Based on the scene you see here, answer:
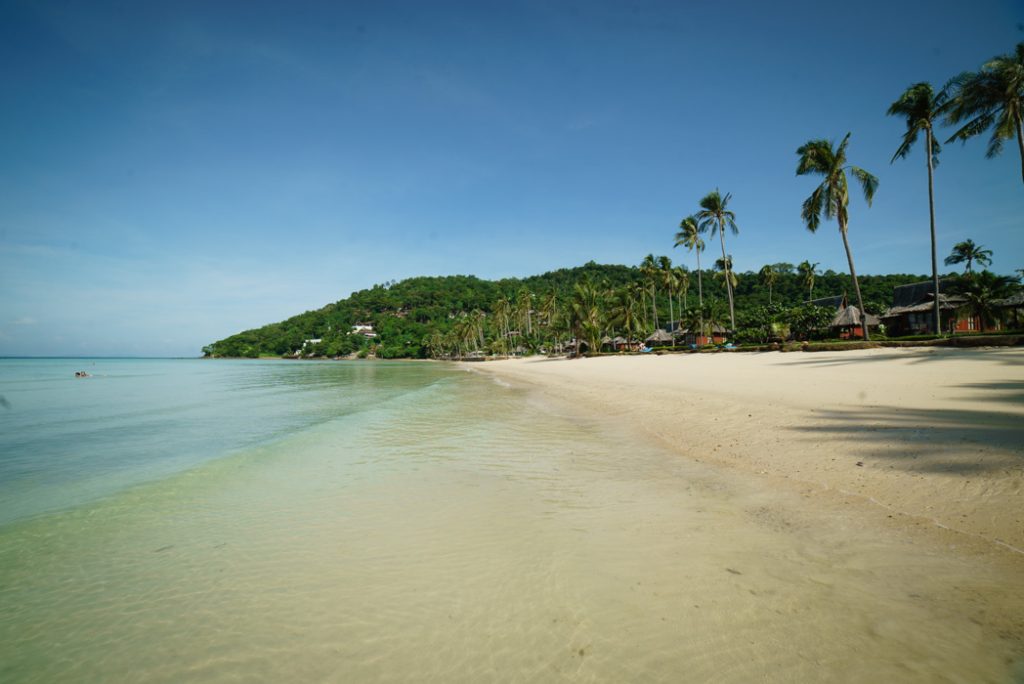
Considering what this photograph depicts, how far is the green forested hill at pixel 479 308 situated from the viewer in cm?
8556

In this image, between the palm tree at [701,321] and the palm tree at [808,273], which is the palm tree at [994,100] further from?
the palm tree at [808,273]

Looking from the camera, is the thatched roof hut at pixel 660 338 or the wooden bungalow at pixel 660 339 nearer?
the wooden bungalow at pixel 660 339

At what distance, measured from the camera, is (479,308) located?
147 metres

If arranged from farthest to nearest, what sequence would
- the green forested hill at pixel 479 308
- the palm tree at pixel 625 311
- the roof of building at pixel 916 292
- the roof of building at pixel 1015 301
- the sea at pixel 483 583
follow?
the green forested hill at pixel 479 308 < the palm tree at pixel 625 311 < the roof of building at pixel 916 292 < the roof of building at pixel 1015 301 < the sea at pixel 483 583

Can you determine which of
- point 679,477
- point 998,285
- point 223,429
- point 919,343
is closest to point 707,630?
point 679,477

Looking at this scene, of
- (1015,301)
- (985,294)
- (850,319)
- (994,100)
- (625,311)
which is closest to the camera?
(994,100)

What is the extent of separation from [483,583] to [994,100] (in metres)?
31.7

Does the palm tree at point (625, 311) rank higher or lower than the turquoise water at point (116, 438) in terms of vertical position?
higher

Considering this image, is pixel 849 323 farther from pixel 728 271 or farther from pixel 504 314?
pixel 504 314

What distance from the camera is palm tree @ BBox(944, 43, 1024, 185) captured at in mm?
19797

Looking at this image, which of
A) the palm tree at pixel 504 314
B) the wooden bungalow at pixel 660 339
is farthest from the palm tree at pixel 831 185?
the palm tree at pixel 504 314

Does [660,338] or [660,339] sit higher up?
[660,338]

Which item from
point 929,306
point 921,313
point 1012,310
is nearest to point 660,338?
point 921,313

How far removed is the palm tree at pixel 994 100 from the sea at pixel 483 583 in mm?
27291
